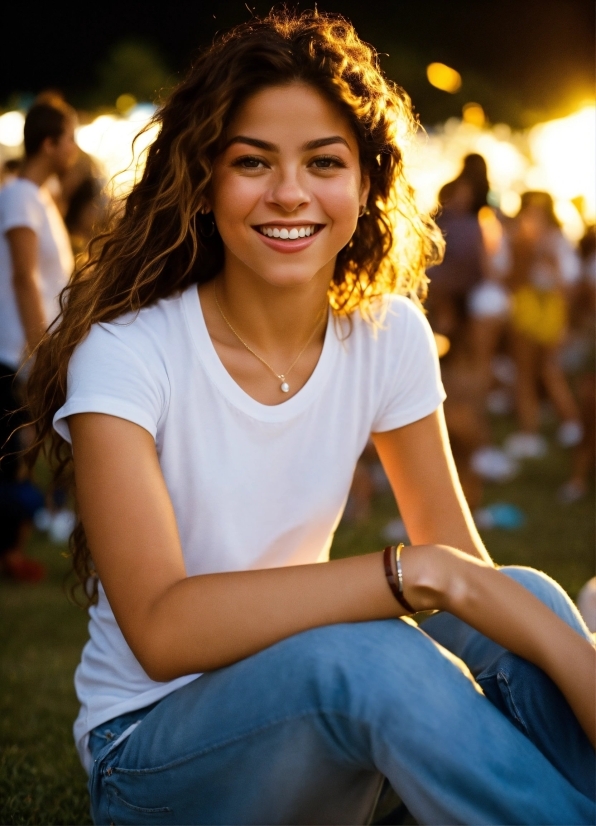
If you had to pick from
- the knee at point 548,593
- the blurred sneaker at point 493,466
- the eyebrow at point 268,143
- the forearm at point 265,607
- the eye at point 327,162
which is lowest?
the blurred sneaker at point 493,466

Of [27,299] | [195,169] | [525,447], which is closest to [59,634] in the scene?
[27,299]

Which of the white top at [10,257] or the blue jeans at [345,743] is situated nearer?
the blue jeans at [345,743]

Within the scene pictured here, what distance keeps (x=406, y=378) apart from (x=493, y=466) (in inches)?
185

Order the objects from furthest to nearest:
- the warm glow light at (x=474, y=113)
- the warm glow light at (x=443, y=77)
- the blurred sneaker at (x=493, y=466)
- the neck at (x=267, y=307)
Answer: the warm glow light at (x=474, y=113), the warm glow light at (x=443, y=77), the blurred sneaker at (x=493, y=466), the neck at (x=267, y=307)

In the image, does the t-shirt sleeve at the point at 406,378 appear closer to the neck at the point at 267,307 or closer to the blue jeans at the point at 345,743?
the neck at the point at 267,307

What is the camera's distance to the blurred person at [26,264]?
4258 millimetres

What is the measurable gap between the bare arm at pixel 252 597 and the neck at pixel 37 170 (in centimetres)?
313

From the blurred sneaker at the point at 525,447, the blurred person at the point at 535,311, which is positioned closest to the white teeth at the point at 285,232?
the blurred sneaker at the point at 525,447

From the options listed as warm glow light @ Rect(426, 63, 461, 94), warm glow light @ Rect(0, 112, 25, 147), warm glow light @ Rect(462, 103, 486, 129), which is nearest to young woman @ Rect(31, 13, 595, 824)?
warm glow light @ Rect(0, 112, 25, 147)

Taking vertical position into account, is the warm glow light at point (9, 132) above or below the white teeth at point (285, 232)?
above

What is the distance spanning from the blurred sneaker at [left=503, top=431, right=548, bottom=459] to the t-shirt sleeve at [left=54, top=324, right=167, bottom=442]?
5722 mm

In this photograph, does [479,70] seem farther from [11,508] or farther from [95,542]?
[95,542]

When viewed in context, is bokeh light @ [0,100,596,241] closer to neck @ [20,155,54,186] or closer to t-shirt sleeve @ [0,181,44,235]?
neck @ [20,155,54,186]

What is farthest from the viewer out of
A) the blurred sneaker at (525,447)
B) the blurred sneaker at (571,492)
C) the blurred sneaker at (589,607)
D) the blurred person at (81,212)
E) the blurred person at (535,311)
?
the blurred person at (535,311)
